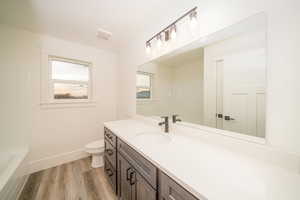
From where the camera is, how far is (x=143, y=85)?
194 cm

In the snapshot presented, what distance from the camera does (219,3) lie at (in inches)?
36.4

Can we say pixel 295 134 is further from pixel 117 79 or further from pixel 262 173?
pixel 117 79

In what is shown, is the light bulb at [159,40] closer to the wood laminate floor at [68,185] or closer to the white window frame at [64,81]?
the white window frame at [64,81]

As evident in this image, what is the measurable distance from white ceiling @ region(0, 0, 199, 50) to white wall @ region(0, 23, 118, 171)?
0.75 ft

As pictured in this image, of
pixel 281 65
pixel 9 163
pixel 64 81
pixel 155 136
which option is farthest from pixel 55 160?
pixel 281 65

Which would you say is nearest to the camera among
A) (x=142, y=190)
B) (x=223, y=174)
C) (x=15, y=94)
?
(x=223, y=174)

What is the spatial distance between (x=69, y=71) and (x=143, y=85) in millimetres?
1550

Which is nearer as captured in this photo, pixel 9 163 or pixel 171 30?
pixel 171 30

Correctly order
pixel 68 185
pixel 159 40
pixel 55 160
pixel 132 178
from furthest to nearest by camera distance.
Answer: pixel 55 160 → pixel 68 185 → pixel 159 40 → pixel 132 178

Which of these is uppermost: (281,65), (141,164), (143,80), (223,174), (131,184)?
(143,80)

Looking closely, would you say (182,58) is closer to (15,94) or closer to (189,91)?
(189,91)

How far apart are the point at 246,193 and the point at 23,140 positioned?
8.84 feet

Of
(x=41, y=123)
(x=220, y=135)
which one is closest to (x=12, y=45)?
(x=41, y=123)

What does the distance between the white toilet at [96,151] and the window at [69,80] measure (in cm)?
95
